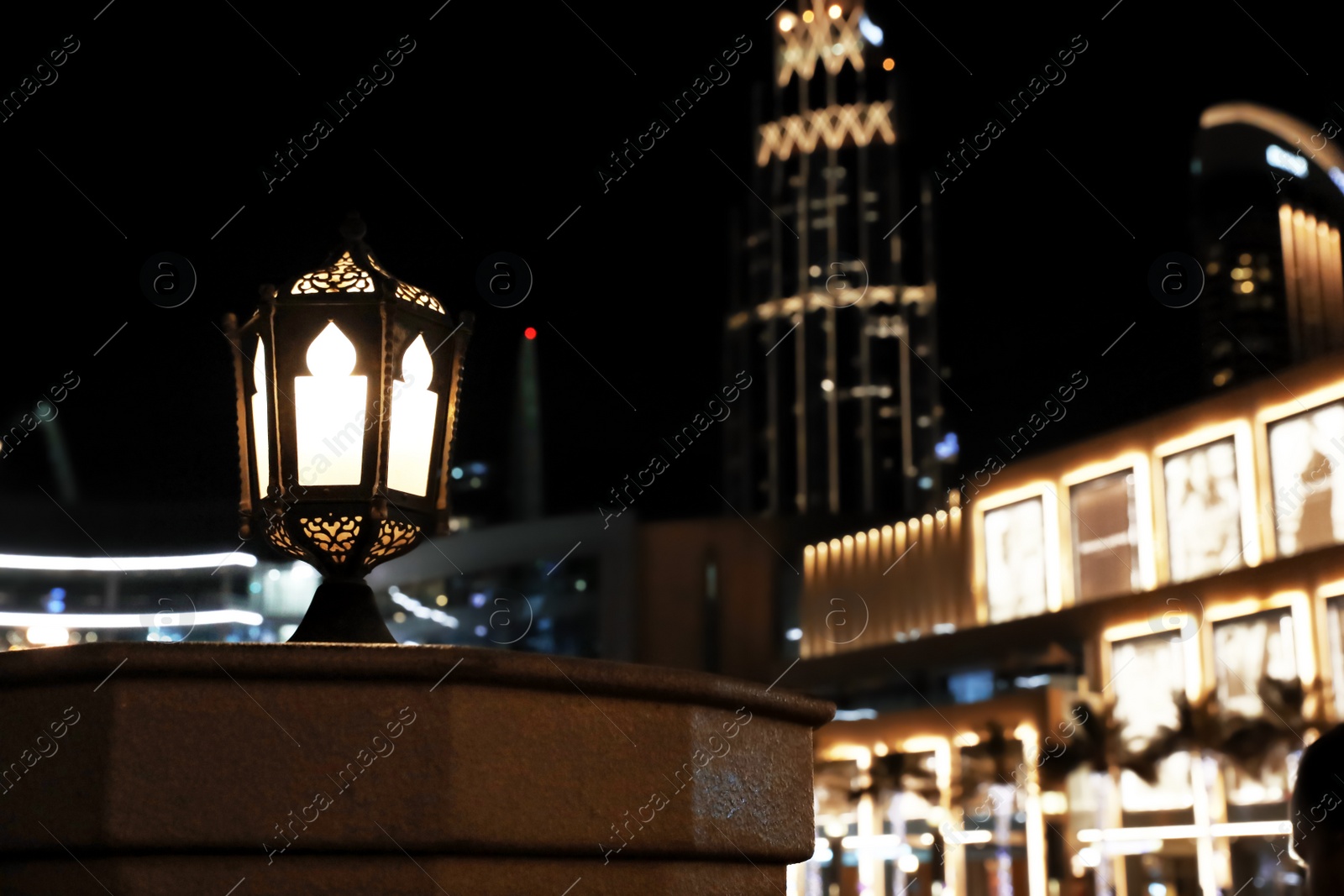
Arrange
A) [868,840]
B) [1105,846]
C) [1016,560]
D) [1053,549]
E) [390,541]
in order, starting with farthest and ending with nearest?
[868,840] < [1016,560] < [1053,549] < [1105,846] < [390,541]

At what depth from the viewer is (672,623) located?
126 ft

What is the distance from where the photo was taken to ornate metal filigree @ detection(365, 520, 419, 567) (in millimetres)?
2350

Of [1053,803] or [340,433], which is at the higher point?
[1053,803]

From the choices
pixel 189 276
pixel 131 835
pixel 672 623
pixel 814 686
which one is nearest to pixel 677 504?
pixel 672 623

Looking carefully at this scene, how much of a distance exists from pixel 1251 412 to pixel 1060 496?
4.91 meters

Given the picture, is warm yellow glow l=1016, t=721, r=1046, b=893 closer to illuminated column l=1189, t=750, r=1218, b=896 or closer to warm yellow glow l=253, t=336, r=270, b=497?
illuminated column l=1189, t=750, r=1218, b=896

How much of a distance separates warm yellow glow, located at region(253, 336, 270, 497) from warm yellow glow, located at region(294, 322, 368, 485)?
3.1 inches

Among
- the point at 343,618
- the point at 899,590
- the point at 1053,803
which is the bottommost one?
the point at 343,618

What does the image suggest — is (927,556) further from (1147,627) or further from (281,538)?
(281,538)

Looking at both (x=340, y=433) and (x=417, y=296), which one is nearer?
(x=340, y=433)

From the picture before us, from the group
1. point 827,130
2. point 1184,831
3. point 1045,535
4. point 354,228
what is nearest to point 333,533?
point 354,228

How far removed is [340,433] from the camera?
2320 mm

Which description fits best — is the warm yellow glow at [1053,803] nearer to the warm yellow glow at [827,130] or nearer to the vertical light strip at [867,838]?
the vertical light strip at [867,838]

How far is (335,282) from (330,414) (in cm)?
23
